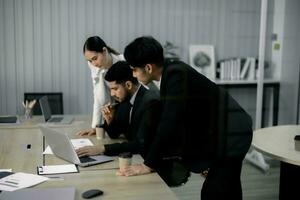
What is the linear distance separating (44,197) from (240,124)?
1142 mm

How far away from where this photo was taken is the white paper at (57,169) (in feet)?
6.41

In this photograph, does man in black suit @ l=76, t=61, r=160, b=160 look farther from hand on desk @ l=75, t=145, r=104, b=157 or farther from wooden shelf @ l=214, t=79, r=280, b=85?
wooden shelf @ l=214, t=79, r=280, b=85

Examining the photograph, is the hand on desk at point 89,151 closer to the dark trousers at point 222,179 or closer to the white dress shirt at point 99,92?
the dark trousers at point 222,179

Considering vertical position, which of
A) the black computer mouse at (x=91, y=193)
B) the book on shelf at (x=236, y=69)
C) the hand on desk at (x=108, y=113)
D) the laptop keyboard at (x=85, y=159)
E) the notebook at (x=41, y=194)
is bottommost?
the laptop keyboard at (x=85, y=159)

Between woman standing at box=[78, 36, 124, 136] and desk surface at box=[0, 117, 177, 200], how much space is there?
1.35ft

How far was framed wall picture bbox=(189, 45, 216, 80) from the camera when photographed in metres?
4.84

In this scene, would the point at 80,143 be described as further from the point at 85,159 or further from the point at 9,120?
the point at 9,120

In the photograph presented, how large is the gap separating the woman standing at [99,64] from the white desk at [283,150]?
3.76 feet

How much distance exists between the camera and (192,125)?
2.09 meters

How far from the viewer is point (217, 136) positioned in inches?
94.5

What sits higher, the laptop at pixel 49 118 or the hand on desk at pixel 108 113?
the hand on desk at pixel 108 113

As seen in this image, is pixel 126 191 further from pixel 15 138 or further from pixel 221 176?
pixel 15 138

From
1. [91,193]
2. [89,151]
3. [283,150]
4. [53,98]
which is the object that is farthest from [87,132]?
[53,98]

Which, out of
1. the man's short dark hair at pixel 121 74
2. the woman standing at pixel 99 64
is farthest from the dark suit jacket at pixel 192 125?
the woman standing at pixel 99 64
